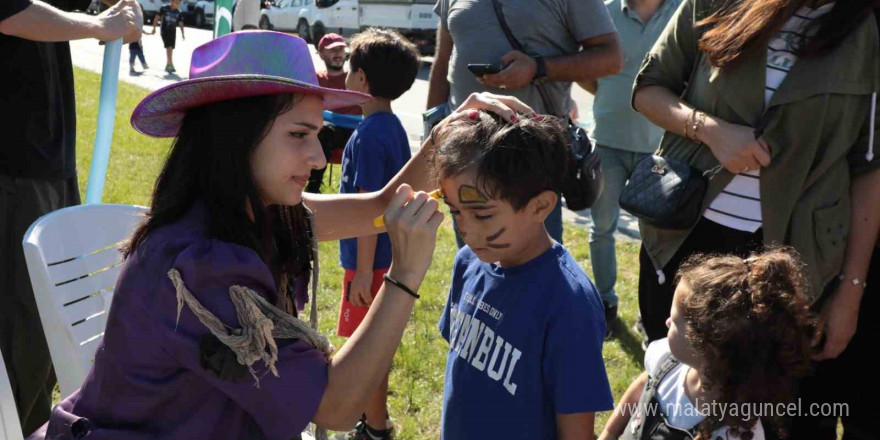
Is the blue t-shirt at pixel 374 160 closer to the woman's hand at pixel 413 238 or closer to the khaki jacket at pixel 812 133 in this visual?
the khaki jacket at pixel 812 133

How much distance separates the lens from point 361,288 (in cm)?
315

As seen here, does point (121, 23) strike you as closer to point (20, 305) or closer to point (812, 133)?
point (20, 305)

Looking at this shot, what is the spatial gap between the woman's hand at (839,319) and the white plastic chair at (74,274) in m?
1.87

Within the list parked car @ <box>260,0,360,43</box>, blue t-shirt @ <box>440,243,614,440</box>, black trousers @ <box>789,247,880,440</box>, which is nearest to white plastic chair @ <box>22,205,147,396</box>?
blue t-shirt @ <box>440,243,614,440</box>

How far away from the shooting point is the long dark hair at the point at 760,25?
6.75ft

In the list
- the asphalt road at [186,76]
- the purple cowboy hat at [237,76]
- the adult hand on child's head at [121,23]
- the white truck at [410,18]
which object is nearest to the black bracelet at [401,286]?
the purple cowboy hat at [237,76]

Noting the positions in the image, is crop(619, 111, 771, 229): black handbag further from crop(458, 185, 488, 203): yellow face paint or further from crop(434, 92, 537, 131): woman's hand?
crop(458, 185, 488, 203): yellow face paint

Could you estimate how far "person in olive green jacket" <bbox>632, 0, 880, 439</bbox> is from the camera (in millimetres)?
2076

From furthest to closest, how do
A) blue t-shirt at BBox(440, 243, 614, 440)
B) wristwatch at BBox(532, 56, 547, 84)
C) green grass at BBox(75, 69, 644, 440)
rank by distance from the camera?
green grass at BBox(75, 69, 644, 440), wristwatch at BBox(532, 56, 547, 84), blue t-shirt at BBox(440, 243, 614, 440)

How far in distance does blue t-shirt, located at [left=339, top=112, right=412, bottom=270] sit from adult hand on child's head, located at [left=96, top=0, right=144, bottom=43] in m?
0.89

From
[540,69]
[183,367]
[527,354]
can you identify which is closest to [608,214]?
[540,69]

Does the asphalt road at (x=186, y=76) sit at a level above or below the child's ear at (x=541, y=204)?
below

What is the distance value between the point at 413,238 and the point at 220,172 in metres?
0.41

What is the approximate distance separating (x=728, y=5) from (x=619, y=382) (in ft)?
6.41
